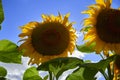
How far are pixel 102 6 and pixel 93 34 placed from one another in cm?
42

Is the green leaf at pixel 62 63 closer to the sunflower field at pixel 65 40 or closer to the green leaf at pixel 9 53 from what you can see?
the sunflower field at pixel 65 40

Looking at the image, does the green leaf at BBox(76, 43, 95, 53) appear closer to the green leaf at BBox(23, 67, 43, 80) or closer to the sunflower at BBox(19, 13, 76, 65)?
the sunflower at BBox(19, 13, 76, 65)

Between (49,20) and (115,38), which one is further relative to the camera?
(49,20)

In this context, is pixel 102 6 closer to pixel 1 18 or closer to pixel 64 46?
pixel 64 46

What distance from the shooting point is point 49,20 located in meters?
4.25

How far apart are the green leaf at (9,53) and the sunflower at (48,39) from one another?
7.2 inches

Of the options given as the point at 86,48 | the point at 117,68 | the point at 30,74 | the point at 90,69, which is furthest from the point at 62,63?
the point at 30,74

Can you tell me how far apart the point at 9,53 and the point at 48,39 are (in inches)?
22.2

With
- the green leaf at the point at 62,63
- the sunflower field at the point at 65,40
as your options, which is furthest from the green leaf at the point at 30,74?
the green leaf at the point at 62,63

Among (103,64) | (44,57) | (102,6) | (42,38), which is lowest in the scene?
(103,64)

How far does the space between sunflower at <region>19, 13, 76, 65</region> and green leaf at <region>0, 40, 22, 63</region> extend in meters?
0.18

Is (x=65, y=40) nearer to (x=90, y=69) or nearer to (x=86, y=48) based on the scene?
(x=86, y=48)

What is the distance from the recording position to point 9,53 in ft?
11.8

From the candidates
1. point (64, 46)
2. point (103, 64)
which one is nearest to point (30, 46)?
point (64, 46)
